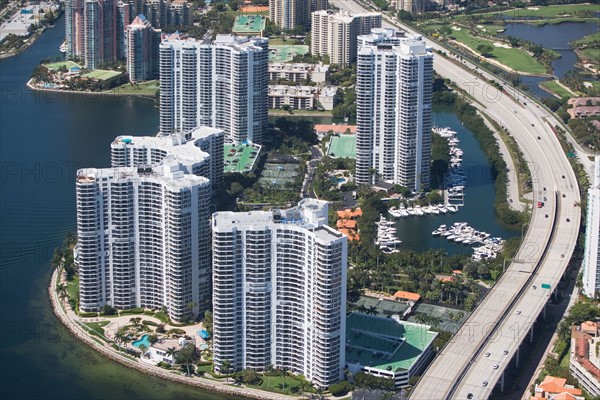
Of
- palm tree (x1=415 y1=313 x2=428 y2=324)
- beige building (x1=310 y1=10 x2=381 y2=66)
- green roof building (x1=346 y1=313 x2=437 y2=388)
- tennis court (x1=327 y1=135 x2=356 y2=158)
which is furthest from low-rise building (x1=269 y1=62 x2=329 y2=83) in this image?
green roof building (x1=346 y1=313 x2=437 y2=388)

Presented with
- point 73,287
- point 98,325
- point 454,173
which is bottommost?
point 98,325

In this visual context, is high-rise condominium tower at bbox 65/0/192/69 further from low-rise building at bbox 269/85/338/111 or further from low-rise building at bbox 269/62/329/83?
low-rise building at bbox 269/85/338/111

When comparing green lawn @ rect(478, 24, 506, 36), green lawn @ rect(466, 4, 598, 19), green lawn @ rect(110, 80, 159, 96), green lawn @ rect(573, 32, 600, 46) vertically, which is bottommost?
green lawn @ rect(110, 80, 159, 96)

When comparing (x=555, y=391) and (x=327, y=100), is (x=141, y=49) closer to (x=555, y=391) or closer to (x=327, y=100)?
(x=327, y=100)

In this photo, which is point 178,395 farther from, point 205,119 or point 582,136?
point 582,136

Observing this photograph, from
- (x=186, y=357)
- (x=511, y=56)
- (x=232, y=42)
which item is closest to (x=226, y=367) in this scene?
(x=186, y=357)

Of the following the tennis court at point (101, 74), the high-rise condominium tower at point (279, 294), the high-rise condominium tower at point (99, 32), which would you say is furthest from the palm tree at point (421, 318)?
the high-rise condominium tower at point (99, 32)
